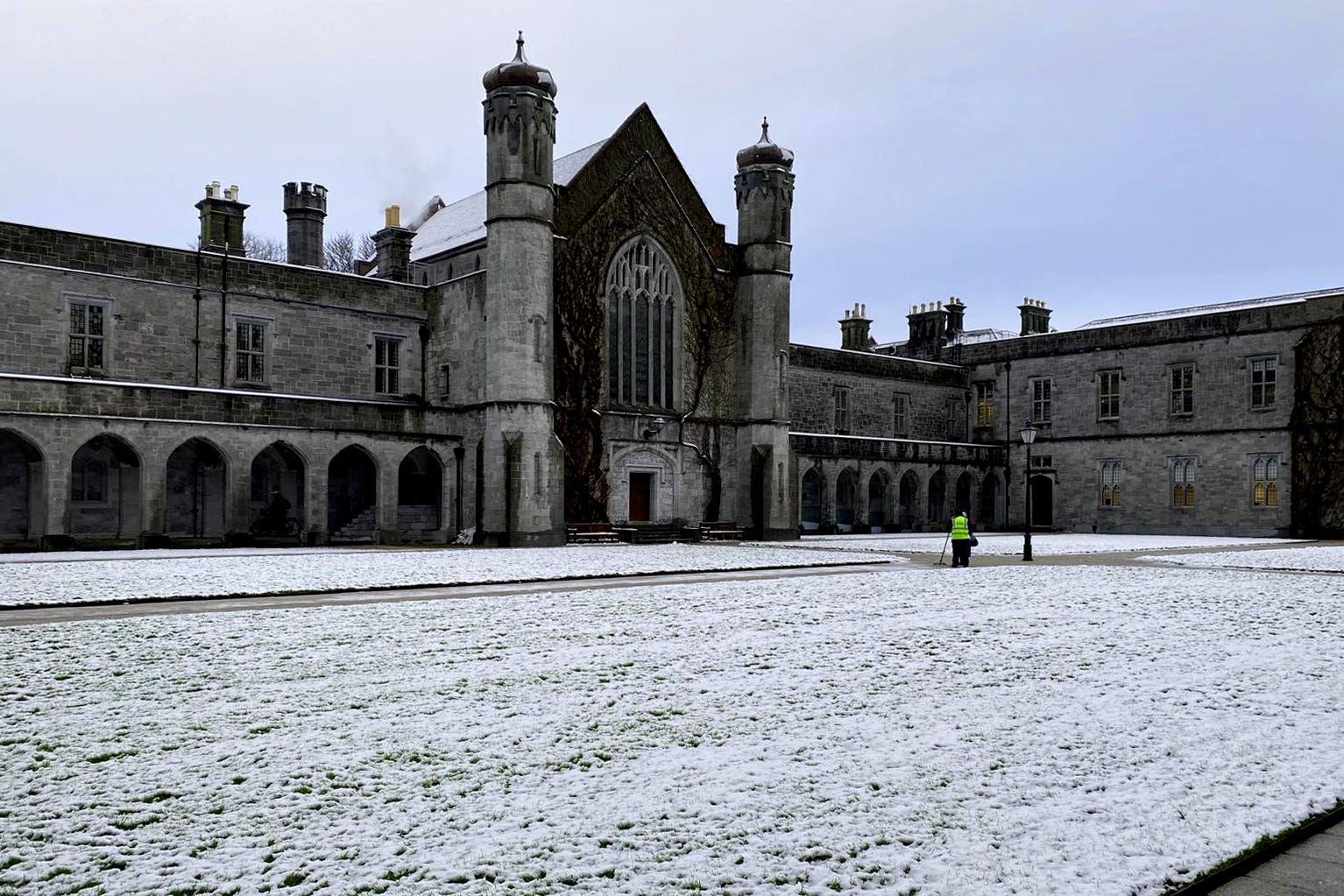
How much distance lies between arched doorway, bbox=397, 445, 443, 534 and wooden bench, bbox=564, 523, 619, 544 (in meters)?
4.60

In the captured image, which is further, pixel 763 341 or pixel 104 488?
pixel 763 341

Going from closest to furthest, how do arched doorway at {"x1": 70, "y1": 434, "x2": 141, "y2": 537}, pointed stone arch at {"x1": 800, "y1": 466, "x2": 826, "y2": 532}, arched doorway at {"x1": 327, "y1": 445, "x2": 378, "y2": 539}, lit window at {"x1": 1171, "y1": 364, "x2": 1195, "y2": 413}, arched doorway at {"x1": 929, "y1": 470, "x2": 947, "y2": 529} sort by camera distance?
arched doorway at {"x1": 70, "y1": 434, "x2": 141, "y2": 537}
arched doorway at {"x1": 327, "y1": 445, "x2": 378, "y2": 539}
lit window at {"x1": 1171, "y1": 364, "x2": 1195, "y2": 413}
pointed stone arch at {"x1": 800, "y1": 466, "x2": 826, "y2": 532}
arched doorway at {"x1": 929, "y1": 470, "x2": 947, "y2": 529}

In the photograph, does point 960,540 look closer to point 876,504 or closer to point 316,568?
point 316,568

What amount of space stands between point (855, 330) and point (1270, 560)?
3242 centimetres

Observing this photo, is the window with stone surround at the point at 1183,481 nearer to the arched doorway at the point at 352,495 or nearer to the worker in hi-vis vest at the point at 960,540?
the worker in hi-vis vest at the point at 960,540

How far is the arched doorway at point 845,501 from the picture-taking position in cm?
4479

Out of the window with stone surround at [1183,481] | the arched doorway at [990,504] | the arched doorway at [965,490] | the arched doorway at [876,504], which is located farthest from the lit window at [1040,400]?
the arched doorway at [876,504]

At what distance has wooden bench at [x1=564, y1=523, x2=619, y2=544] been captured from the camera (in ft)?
101

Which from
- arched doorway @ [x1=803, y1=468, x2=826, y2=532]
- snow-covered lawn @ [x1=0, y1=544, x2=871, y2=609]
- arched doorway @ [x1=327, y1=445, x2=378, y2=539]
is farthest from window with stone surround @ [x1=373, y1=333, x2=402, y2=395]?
arched doorway @ [x1=803, y1=468, x2=826, y2=532]

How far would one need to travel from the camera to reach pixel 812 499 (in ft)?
148

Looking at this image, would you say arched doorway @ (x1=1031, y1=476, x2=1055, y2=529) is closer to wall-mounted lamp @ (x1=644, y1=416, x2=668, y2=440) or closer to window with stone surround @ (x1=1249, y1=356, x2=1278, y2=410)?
window with stone surround @ (x1=1249, y1=356, x2=1278, y2=410)

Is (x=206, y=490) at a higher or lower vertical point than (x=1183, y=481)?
lower

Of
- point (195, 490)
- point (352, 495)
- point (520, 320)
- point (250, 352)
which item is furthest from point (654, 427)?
point (195, 490)

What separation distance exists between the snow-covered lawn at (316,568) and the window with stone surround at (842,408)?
19.3 metres
